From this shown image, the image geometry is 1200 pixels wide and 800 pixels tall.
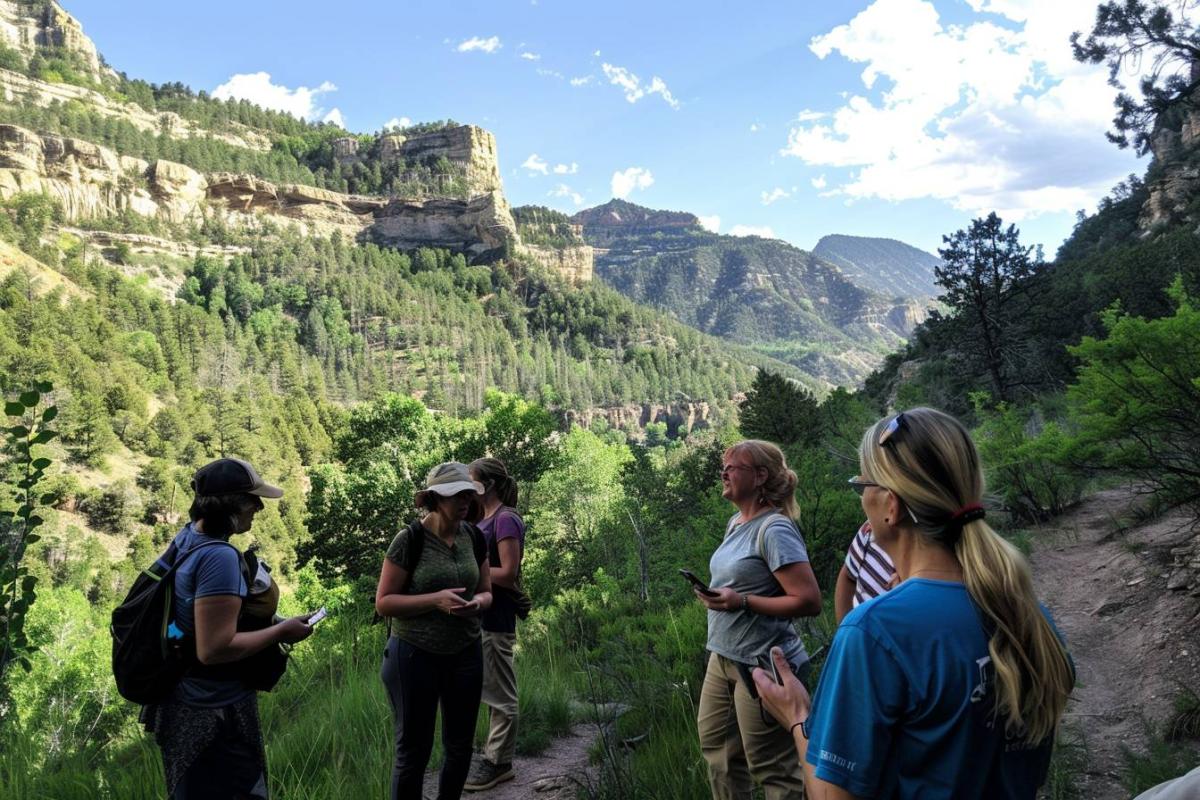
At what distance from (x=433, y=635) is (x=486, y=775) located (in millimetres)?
1286

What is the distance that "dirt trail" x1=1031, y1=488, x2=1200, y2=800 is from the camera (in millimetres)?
3910

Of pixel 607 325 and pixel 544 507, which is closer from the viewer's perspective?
pixel 544 507

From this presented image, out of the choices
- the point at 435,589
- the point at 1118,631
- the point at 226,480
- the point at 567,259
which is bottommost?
the point at 1118,631

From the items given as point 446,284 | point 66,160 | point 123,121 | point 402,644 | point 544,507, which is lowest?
point 544,507

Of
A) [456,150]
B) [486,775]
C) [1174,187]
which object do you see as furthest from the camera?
[456,150]

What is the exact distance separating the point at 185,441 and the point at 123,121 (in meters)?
96.2

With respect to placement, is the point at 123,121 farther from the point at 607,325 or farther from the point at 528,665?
the point at 528,665

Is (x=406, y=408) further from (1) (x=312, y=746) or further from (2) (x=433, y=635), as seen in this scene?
(2) (x=433, y=635)

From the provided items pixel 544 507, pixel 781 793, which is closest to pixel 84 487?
pixel 544 507

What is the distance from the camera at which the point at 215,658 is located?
2053mm

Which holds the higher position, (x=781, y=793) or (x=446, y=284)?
(x=446, y=284)

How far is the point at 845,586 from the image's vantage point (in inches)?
97.7

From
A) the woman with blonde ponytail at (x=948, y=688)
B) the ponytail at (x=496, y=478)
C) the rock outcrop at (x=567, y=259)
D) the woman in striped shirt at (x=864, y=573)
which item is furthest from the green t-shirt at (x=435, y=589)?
the rock outcrop at (x=567, y=259)

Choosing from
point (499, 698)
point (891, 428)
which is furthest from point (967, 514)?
point (499, 698)
